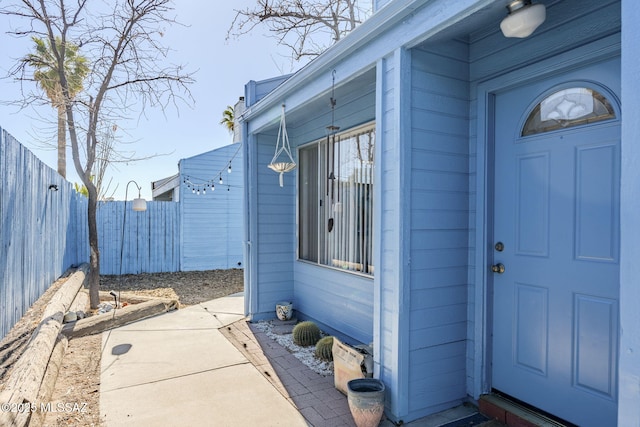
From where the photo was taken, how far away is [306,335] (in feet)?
12.7

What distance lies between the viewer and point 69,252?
721 cm

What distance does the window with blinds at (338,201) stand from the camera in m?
3.67

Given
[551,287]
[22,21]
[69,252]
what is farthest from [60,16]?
[551,287]

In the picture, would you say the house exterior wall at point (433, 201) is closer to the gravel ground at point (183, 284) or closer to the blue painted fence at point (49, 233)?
the blue painted fence at point (49, 233)

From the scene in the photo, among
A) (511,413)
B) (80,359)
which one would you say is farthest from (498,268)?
(80,359)

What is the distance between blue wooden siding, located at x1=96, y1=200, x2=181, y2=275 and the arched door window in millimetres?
8529

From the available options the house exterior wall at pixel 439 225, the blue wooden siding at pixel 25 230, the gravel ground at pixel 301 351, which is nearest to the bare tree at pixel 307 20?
the blue wooden siding at pixel 25 230

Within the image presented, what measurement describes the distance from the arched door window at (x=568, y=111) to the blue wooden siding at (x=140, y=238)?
8529 mm

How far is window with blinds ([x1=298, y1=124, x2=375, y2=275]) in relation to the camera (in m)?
3.67

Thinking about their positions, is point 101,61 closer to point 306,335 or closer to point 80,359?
point 80,359

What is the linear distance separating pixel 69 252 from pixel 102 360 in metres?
4.67

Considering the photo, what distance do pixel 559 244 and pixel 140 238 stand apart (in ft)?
29.1

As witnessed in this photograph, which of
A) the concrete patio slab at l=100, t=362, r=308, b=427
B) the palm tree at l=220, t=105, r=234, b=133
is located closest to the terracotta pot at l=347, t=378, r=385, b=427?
the concrete patio slab at l=100, t=362, r=308, b=427

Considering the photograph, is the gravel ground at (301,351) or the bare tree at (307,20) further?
the bare tree at (307,20)
